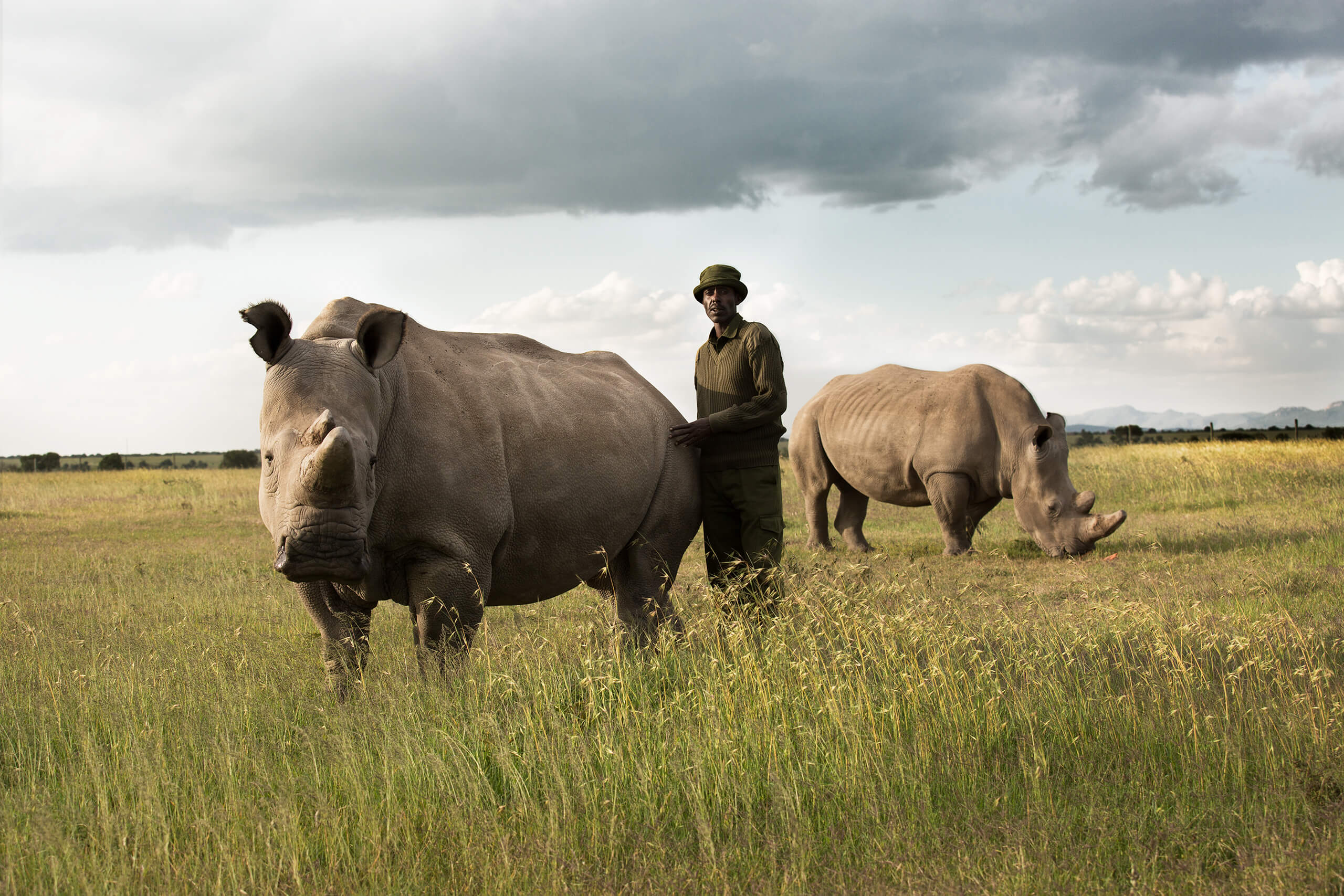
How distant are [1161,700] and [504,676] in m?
2.93

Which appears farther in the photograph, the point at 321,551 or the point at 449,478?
the point at 449,478

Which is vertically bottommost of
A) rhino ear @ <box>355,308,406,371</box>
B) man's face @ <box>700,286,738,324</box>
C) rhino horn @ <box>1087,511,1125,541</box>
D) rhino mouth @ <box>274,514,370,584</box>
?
rhino horn @ <box>1087,511,1125,541</box>

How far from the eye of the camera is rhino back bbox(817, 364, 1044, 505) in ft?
35.8

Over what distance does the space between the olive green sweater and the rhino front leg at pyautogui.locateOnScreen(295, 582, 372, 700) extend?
225cm

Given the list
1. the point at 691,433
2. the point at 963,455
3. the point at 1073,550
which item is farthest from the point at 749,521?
the point at 1073,550

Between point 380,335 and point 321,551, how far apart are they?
1.02 m

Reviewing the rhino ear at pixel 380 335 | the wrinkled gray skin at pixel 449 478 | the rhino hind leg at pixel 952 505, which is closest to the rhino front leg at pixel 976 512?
the rhino hind leg at pixel 952 505

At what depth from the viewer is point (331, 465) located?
3551 millimetres

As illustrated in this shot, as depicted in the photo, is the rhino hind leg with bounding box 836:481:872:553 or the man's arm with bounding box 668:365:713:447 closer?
the man's arm with bounding box 668:365:713:447

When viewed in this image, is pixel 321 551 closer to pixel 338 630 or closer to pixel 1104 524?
pixel 338 630

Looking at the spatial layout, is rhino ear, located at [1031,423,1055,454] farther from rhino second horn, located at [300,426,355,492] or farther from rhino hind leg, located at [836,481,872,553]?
rhino second horn, located at [300,426,355,492]

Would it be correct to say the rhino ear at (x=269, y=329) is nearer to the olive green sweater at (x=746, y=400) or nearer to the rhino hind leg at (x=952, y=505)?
the olive green sweater at (x=746, y=400)

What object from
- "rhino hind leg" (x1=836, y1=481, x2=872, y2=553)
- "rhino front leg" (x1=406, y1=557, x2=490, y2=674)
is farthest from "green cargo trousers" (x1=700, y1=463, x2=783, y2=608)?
"rhino hind leg" (x1=836, y1=481, x2=872, y2=553)

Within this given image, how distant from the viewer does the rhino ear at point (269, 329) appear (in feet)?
13.0
